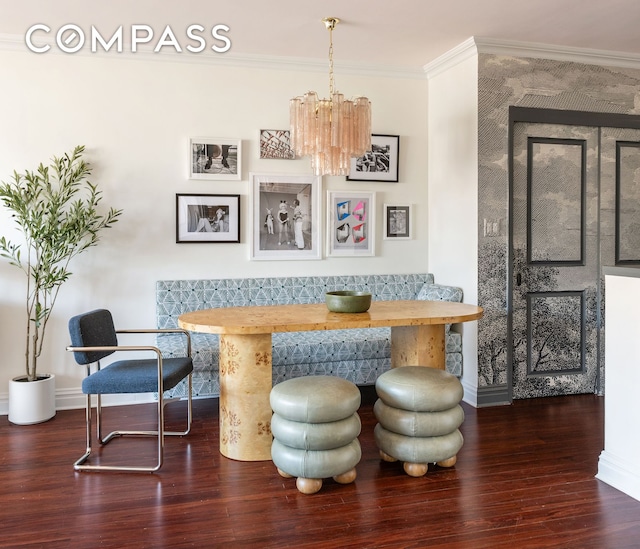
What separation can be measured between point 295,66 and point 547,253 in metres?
2.49

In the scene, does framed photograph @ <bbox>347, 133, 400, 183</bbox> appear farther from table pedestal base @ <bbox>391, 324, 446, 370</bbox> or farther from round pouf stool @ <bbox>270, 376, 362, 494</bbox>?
round pouf stool @ <bbox>270, 376, 362, 494</bbox>

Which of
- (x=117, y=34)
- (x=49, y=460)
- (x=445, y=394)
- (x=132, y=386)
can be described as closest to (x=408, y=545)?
(x=445, y=394)

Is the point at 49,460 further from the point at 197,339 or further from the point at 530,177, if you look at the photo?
the point at 530,177

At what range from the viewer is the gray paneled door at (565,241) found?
4.34m

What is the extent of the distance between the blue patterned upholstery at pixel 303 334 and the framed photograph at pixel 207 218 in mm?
352

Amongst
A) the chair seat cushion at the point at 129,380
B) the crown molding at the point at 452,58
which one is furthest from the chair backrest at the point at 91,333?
the crown molding at the point at 452,58

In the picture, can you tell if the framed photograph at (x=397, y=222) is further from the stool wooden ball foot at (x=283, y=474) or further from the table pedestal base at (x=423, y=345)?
the stool wooden ball foot at (x=283, y=474)

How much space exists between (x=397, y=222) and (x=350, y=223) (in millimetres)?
426

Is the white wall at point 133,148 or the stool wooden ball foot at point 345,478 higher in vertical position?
the white wall at point 133,148

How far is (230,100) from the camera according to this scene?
4.50 metres

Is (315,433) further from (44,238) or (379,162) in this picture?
(379,162)

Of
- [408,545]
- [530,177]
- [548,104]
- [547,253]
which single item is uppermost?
[548,104]

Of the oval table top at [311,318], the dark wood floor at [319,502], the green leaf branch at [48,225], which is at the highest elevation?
the green leaf branch at [48,225]

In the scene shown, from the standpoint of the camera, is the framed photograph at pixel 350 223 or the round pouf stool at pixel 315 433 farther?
the framed photograph at pixel 350 223
